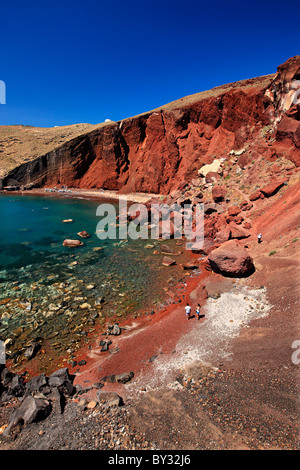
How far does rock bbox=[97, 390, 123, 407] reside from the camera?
827cm

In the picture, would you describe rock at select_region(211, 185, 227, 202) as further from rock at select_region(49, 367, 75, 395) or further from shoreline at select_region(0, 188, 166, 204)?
rock at select_region(49, 367, 75, 395)

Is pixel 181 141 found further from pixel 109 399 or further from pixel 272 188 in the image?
pixel 109 399

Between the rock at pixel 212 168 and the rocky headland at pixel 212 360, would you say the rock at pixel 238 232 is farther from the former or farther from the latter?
the rock at pixel 212 168

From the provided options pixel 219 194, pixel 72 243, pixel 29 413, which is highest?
pixel 219 194

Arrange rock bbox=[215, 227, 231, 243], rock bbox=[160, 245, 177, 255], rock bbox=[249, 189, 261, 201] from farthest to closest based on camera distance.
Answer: rock bbox=[249, 189, 261, 201]
rock bbox=[160, 245, 177, 255]
rock bbox=[215, 227, 231, 243]

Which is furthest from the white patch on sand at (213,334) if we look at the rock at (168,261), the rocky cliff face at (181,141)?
the rocky cliff face at (181,141)

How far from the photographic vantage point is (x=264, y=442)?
20.0 ft

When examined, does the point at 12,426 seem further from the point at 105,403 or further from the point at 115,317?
the point at 115,317

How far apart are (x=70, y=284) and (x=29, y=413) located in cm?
1106

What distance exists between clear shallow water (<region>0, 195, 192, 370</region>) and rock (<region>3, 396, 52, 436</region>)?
4.03 meters

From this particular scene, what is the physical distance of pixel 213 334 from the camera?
11.9 m

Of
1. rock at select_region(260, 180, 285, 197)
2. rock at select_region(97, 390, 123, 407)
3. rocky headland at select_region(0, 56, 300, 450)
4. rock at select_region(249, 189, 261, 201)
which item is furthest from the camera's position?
rock at select_region(249, 189, 261, 201)

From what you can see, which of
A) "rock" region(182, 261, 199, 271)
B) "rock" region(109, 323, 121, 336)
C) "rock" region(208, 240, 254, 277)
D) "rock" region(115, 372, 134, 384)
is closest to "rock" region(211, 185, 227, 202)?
"rock" region(182, 261, 199, 271)

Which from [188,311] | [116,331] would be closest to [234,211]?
[188,311]
